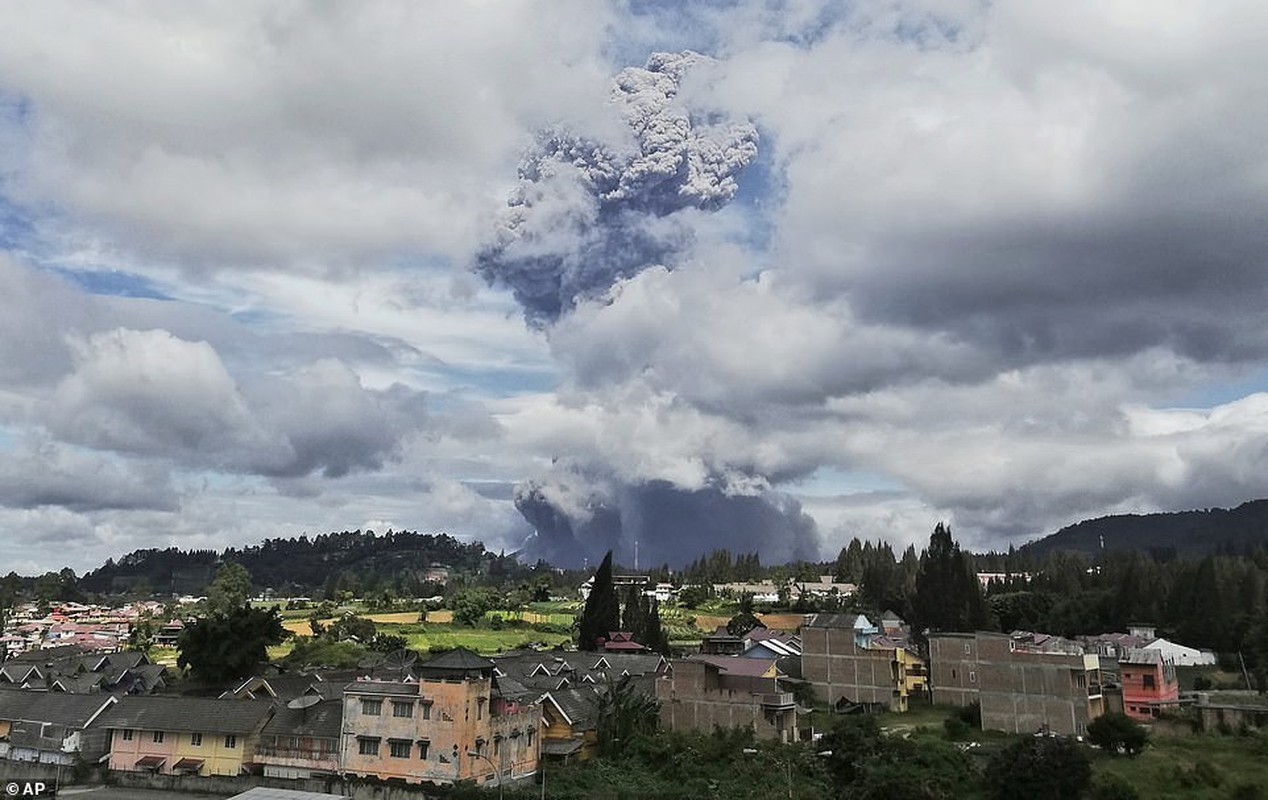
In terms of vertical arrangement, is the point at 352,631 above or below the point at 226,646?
below

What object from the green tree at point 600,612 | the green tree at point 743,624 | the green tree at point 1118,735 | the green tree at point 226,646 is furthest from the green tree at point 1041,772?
the green tree at point 743,624

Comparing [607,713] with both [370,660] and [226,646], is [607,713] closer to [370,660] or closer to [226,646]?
[226,646]

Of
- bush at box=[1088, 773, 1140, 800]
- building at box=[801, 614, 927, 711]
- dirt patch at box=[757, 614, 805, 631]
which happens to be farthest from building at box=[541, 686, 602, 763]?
dirt patch at box=[757, 614, 805, 631]

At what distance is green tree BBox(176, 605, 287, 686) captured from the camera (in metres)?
71.9

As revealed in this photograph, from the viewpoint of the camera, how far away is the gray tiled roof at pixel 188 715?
52156 millimetres

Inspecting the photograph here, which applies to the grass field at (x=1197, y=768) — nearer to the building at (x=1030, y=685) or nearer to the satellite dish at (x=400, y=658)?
the building at (x=1030, y=685)


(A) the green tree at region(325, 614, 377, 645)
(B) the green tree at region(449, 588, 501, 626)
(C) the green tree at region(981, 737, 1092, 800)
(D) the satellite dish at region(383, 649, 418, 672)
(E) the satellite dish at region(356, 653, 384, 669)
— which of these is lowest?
(C) the green tree at region(981, 737, 1092, 800)

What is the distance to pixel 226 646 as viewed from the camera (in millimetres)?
71750

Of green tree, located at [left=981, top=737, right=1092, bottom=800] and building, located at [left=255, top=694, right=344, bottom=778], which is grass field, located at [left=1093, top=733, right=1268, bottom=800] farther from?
building, located at [left=255, top=694, right=344, bottom=778]

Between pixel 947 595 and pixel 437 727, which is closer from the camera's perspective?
pixel 437 727

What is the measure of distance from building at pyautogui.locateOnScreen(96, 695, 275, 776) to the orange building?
665cm

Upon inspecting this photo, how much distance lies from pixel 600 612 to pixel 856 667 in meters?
28.5

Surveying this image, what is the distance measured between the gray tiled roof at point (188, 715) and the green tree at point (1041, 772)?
3765cm

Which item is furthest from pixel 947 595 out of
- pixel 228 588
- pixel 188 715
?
pixel 228 588
